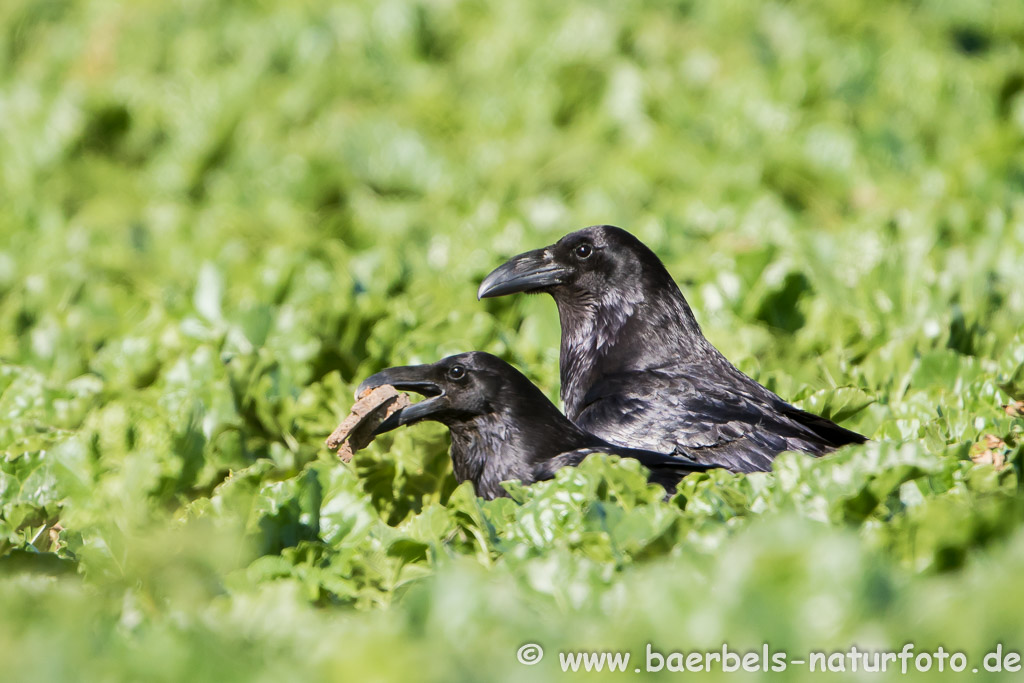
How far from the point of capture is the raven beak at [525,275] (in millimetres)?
5051

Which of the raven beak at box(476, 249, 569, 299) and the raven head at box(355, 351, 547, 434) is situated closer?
Result: the raven head at box(355, 351, 547, 434)

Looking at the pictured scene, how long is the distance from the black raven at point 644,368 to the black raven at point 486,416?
301 mm

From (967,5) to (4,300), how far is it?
1066 cm

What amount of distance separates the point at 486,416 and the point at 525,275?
99cm

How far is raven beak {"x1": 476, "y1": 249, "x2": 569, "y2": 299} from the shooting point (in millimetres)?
5051

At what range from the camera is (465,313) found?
5.82 metres

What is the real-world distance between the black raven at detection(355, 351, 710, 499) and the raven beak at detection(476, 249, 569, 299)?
0.73m

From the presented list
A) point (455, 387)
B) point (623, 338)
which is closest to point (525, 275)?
point (623, 338)

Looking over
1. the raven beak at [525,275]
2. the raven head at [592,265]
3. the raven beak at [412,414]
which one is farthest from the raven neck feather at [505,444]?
the raven head at [592,265]

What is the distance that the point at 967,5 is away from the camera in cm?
1373

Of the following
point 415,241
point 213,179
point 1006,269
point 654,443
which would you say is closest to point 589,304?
point 654,443

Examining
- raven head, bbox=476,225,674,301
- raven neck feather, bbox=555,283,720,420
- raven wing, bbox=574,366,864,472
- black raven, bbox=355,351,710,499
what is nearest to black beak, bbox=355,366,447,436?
black raven, bbox=355,351,710,499

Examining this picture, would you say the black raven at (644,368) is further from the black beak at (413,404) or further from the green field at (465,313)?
the black beak at (413,404)

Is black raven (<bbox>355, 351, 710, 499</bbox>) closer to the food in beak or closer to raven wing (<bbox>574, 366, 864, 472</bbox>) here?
the food in beak
